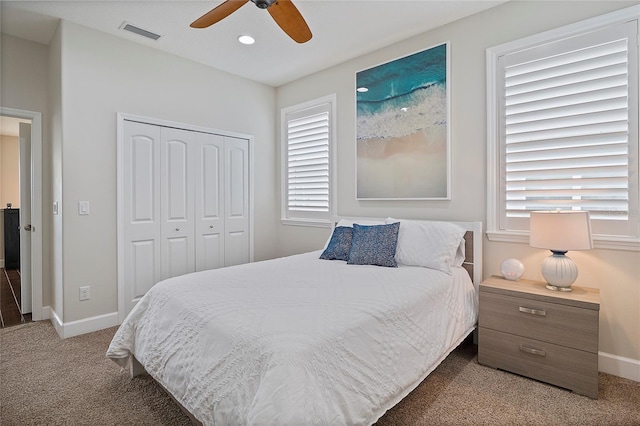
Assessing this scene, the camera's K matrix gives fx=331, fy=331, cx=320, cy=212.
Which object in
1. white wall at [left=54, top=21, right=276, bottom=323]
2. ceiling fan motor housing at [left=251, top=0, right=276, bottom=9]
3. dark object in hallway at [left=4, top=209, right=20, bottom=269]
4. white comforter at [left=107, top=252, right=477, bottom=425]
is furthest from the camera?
dark object in hallway at [left=4, top=209, right=20, bottom=269]

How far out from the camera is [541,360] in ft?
6.95

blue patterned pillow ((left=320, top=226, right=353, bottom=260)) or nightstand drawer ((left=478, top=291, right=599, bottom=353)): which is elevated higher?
blue patterned pillow ((left=320, top=226, right=353, bottom=260))

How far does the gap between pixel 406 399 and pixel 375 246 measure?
112cm

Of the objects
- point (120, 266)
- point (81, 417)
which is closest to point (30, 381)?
point (81, 417)

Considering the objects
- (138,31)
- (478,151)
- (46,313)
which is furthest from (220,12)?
(46,313)

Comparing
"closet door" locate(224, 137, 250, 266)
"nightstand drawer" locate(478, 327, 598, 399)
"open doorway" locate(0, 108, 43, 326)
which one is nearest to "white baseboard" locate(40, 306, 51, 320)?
"open doorway" locate(0, 108, 43, 326)

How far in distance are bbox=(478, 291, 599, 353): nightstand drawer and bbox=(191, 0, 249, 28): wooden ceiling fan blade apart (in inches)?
100

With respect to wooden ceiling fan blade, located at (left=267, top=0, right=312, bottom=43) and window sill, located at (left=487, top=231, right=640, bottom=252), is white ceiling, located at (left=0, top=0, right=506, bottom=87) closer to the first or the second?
wooden ceiling fan blade, located at (left=267, top=0, right=312, bottom=43)

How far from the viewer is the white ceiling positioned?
105 inches

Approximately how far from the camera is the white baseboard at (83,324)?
291 centimetres

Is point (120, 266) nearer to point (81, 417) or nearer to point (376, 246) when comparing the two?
point (81, 417)

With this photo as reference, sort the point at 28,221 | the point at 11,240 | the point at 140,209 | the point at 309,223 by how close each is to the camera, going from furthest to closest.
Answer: the point at 11,240
the point at 309,223
the point at 28,221
the point at 140,209

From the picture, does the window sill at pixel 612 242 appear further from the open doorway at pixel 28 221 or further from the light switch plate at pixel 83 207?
the open doorway at pixel 28 221

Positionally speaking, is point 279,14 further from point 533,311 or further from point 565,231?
point 533,311
